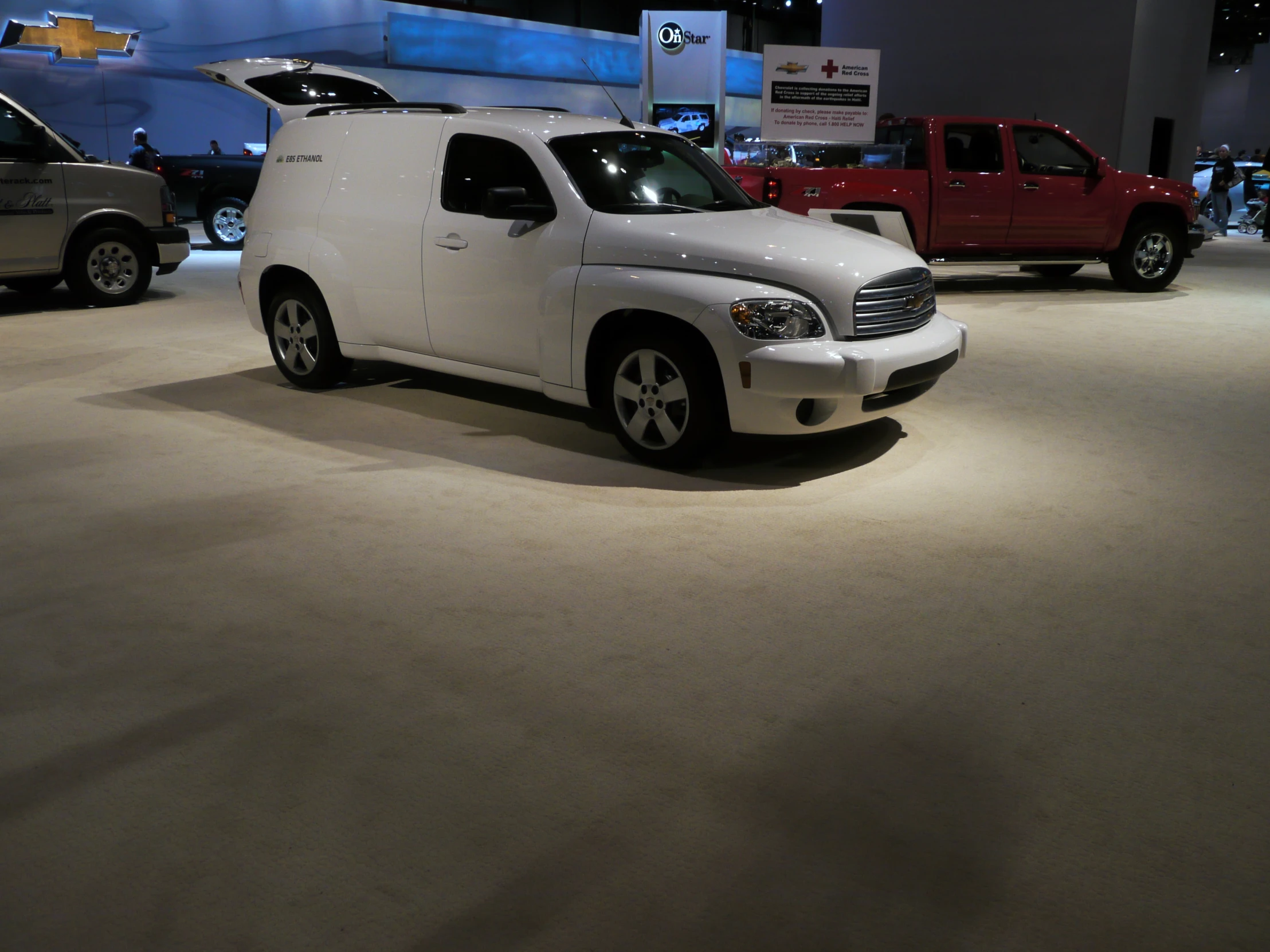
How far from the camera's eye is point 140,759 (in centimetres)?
278

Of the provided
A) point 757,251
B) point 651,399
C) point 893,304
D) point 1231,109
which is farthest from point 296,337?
point 1231,109

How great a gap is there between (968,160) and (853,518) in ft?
25.8

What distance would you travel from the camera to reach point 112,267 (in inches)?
415

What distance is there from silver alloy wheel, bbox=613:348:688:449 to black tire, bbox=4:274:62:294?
7484 millimetres

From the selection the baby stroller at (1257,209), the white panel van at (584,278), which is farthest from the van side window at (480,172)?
the baby stroller at (1257,209)

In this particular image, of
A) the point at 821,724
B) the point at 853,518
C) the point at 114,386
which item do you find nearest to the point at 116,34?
the point at 114,386

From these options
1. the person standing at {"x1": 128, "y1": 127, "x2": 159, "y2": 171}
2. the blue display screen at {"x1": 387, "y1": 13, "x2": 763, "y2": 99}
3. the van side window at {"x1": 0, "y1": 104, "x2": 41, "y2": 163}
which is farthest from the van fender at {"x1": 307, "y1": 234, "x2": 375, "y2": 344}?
the blue display screen at {"x1": 387, "y1": 13, "x2": 763, "y2": 99}

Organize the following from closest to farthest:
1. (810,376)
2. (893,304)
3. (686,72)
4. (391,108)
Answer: (810,376)
(893,304)
(391,108)
(686,72)

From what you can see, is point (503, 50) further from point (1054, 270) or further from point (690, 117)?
point (1054, 270)

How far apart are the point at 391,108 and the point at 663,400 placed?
110 inches

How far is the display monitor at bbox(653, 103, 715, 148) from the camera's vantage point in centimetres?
1831

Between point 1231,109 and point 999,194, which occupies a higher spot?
point 1231,109

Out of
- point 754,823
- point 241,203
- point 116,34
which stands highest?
point 116,34

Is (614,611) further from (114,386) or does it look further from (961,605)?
(114,386)
